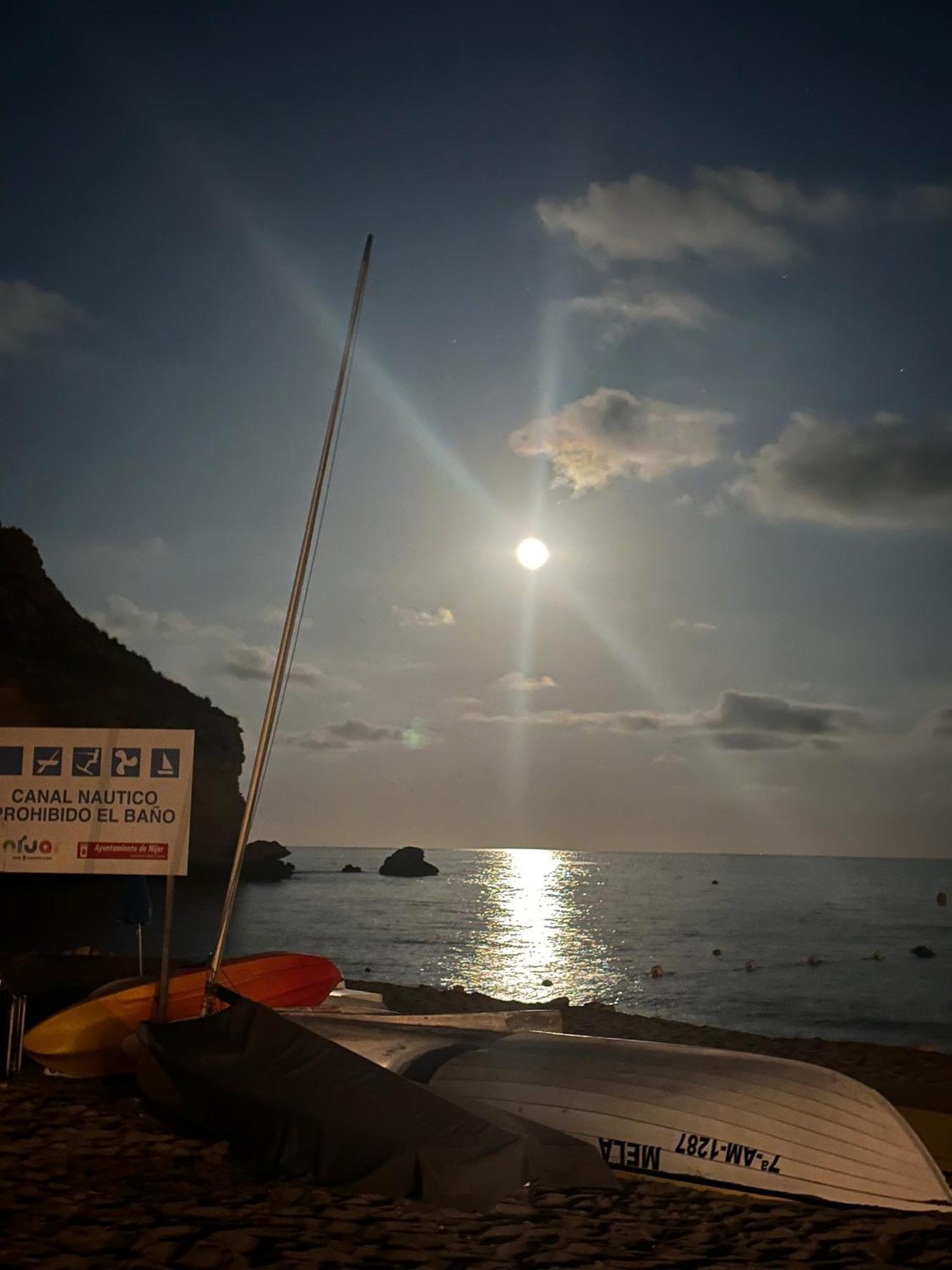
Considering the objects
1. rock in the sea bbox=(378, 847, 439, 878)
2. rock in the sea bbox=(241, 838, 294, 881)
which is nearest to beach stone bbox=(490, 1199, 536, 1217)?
rock in the sea bbox=(241, 838, 294, 881)

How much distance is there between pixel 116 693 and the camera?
67688mm

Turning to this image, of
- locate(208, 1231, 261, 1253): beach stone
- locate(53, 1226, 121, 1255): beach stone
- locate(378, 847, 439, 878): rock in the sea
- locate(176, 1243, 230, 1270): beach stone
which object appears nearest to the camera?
locate(176, 1243, 230, 1270): beach stone

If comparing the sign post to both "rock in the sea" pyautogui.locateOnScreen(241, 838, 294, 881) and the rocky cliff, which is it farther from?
"rock in the sea" pyautogui.locateOnScreen(241, 838, 294, 881)

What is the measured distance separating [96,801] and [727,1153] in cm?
535

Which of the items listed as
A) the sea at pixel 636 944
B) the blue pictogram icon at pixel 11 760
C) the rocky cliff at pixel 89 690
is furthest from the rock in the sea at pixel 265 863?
the blue pictogram icon at pixel 11 760

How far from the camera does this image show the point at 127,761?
27.3 feet

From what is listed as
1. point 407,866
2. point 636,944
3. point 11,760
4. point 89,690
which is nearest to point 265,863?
point 407,866

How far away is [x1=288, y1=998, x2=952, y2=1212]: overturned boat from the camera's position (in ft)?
19.4

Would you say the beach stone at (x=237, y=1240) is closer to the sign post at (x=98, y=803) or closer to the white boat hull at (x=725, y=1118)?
the white boat hull at (x=725, y=1118)

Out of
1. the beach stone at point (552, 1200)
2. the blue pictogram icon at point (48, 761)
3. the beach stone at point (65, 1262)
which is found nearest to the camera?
the beach stone at point (65, 1262)

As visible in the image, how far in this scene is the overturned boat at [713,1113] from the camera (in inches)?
233

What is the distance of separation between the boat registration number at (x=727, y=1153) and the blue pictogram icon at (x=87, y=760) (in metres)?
5.18

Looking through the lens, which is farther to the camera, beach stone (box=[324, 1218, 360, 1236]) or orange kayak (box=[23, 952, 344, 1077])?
orange kayak (box=[23, 952, 344, 1077])

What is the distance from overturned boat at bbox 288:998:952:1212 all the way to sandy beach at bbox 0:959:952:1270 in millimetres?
137
